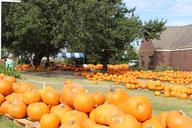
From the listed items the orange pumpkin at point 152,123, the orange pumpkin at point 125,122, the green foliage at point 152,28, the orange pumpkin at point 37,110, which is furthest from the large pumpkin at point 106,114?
the green foliage at point 152,28

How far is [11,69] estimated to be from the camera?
2295 centimetres

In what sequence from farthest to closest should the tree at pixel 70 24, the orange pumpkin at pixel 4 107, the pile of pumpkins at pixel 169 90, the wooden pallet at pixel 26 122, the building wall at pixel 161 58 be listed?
the building wall at pixel 161 58, the tree at pixel 70 24, the pile of pumpkins at pixel 169 90, the orange pumpkin at pixel 4 107, the wooden pallet at pixel 26 122

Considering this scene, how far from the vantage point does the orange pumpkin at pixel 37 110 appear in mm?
8430

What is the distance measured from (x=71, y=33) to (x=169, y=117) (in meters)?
20.9

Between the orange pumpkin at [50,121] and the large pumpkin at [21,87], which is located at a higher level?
the large pumpkin at [21,87]

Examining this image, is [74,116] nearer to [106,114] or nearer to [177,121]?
[106,114]

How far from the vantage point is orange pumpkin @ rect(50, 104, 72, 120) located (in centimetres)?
791

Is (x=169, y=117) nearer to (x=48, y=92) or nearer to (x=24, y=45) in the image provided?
(x=48, y=92)

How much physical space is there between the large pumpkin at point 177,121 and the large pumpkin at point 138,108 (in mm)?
329

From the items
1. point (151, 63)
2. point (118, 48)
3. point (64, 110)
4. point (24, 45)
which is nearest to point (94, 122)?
point (64, 110)

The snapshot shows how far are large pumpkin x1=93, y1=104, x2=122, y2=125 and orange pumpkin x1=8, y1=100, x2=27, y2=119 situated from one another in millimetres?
2211

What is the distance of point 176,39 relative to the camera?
5881cm

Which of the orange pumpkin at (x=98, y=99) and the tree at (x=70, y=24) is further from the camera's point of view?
the tree at (x=70, y=24)

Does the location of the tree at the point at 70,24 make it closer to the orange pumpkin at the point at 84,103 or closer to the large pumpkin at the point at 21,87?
the large pumpkin at the point at 21,87
